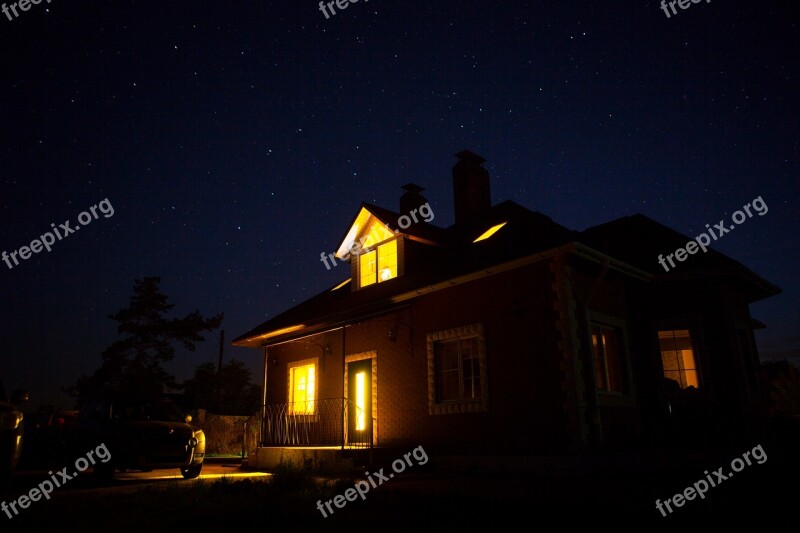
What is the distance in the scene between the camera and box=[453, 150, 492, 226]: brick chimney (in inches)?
624

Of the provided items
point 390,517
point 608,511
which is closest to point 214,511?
point 390,517

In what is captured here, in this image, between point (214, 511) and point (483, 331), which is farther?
point (483, 331)

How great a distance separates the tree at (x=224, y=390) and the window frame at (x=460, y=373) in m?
25.5

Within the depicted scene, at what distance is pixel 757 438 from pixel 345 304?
9168mm

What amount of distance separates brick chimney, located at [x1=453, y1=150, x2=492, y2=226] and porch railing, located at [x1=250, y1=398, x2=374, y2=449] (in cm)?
615

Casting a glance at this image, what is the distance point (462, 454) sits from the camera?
10.2 metres

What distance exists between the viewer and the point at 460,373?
10781 millimetres

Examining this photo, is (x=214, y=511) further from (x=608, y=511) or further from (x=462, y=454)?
(x=462, y=454)

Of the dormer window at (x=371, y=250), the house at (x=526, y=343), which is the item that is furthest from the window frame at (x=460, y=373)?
the dormer window at (x=371, y=250)

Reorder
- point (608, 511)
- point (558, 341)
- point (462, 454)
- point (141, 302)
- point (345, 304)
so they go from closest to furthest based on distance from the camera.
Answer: point (608, 511), point (558, 341), point (462, 454), point (345, 304), point (141, 302)

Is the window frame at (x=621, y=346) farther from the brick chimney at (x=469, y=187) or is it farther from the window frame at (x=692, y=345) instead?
the brick chimney at (x=469, y=187)

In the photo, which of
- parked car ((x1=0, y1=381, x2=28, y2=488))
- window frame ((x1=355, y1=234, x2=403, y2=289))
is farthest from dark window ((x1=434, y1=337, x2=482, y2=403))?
parked car ((x1=0, y1=381, x2=28, y2=488))

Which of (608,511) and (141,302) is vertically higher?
(141,302)

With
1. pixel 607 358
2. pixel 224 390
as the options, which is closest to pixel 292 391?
pixel 607 358
